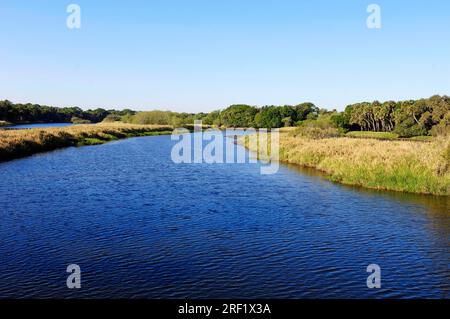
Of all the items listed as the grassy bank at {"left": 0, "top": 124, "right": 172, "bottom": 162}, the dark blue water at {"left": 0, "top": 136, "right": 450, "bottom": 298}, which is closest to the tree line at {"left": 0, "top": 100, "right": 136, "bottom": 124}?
the grassy bank at {"left": 0, "top": 124, "right": 172, "bottom": 162}

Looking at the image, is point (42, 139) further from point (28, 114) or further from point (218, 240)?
point (28, 114)

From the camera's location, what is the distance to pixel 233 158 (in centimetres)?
4991

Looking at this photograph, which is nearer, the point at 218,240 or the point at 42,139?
the point at 218,240

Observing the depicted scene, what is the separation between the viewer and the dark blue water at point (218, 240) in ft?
42.9

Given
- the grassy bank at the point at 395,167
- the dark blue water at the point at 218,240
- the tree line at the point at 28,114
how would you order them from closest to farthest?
the dark blue water at the point at 218,240 < the grassy bank at the point at 395,167 < the tree line at the point at 28,114

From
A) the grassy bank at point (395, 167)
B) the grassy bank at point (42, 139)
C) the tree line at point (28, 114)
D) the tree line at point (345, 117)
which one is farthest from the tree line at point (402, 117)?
the tree line at point (28, 114)

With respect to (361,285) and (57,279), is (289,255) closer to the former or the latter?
(361,285)

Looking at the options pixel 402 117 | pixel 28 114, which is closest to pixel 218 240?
pixel 402 117

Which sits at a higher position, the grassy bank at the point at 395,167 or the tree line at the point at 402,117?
the tree line at the point at 402,117

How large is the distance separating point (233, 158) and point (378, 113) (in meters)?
59.8

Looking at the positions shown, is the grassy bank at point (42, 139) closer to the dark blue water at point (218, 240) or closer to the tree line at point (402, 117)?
the dark blue water at point (218, 240)

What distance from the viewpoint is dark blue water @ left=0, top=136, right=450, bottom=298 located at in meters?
13.1

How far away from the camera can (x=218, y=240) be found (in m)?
17.6
